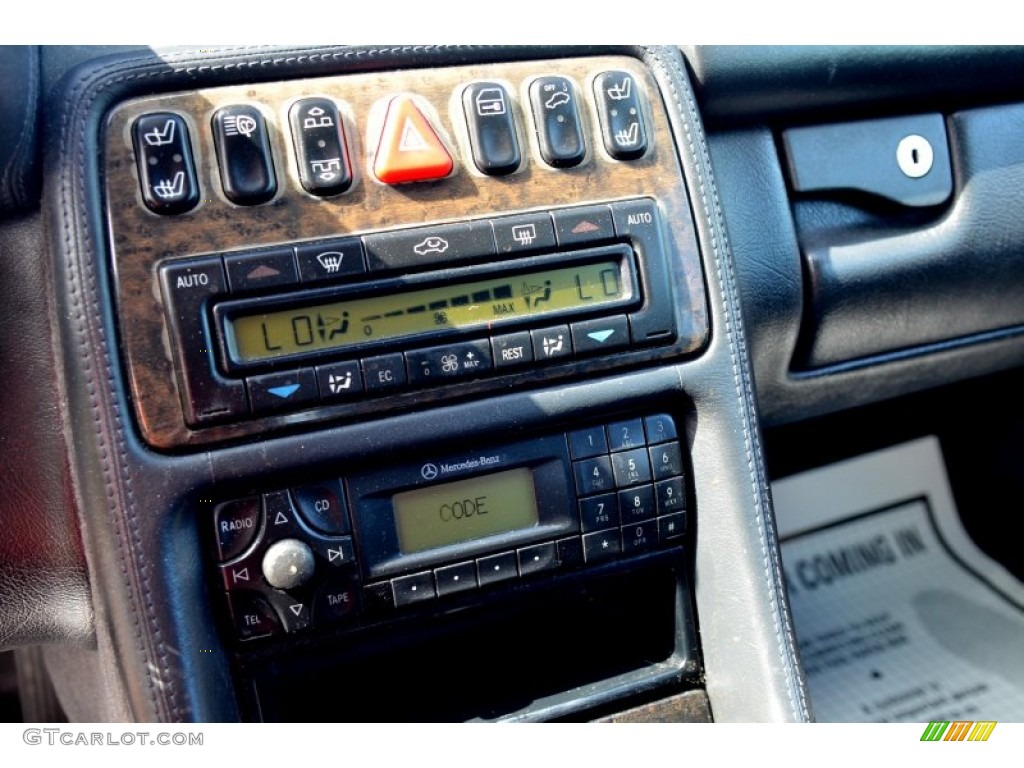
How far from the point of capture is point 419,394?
83 cm

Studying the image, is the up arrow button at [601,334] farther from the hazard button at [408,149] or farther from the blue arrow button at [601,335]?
the hazard button at [408,149]

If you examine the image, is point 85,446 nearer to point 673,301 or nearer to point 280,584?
point 280,584

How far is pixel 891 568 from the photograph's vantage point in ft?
5.14

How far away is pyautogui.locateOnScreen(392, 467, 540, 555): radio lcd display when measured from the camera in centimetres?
84

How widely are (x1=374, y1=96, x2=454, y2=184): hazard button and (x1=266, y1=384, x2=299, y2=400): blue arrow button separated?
0.19 metres

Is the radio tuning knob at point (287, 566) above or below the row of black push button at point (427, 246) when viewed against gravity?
below

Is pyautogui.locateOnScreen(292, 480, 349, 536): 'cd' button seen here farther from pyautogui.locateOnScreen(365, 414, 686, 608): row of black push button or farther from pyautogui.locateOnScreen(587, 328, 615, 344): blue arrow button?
pyautogui.locateOnScreen(587, 328, 615, 344): blue arrow button

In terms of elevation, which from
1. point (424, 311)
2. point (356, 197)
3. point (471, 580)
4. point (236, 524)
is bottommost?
point (471, 580)

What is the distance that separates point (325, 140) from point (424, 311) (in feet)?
0.53

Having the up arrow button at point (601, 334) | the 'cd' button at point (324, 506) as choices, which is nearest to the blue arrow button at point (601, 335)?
the up arrow button at point (601, 334)

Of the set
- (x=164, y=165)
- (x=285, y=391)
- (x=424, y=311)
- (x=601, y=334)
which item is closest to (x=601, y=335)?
(x=601, y=334)

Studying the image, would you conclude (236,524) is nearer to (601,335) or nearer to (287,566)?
(287,566)

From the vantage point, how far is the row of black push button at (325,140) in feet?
2.52
